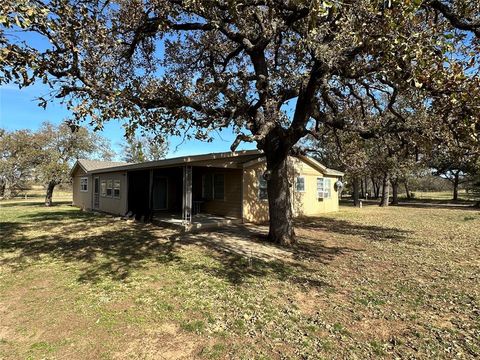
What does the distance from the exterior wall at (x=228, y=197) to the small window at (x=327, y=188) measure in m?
7.57

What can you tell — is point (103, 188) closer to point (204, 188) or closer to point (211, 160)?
point (204, 188)

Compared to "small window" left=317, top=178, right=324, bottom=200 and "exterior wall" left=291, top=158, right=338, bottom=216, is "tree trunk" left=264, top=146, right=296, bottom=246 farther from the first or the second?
"small window" left=317, top=178, right=324, bottom=200

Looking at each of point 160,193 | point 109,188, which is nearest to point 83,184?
point 109,188

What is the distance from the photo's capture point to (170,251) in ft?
26.5

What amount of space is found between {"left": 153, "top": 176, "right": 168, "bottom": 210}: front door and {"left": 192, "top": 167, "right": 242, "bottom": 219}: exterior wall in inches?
110

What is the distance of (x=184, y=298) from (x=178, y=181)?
13.3m

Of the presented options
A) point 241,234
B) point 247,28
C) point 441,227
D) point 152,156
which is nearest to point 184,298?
point 241,234

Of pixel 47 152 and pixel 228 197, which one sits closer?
pixel 228 197

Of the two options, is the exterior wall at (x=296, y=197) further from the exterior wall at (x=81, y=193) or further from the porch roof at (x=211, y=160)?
the exterior wall at (x=81, y=193)

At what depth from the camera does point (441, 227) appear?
1278 centimetres

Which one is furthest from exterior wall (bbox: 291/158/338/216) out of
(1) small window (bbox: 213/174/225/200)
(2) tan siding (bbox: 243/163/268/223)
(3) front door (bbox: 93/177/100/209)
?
(3) front door (bbox: 93/177/100/209)

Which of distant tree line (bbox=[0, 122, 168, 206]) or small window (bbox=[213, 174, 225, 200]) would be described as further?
distant tree line (bbox=[0, 122, 168, 206])

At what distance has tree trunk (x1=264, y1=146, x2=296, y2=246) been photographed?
8.82 m

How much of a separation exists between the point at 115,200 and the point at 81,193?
22.9 ft
